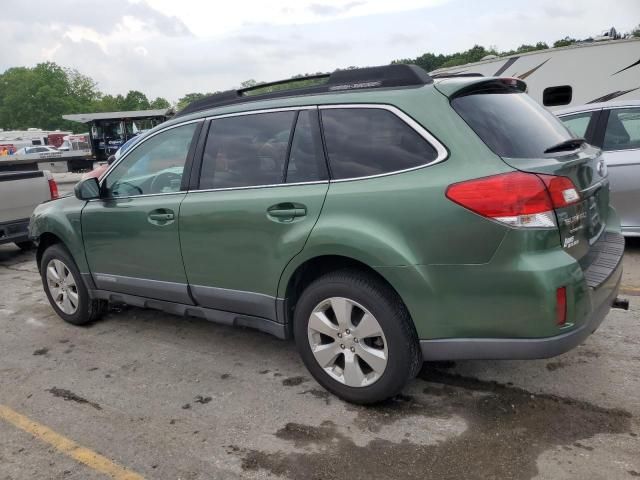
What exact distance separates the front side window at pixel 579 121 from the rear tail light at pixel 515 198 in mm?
3925

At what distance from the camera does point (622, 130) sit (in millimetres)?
5805

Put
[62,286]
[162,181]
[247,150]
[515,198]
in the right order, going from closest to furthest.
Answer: [515,198] → [247,150] → [162,181] → [62,286]

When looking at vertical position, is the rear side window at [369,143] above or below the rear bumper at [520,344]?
above

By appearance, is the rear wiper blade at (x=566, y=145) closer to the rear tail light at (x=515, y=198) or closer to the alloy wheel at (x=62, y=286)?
the rear tail light at (x=515, y=198)

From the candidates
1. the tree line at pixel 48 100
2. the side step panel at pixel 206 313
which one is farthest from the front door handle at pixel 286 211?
the tree line at pixel 48 100

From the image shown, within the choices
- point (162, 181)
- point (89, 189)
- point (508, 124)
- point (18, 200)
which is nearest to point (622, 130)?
point (508, 124)

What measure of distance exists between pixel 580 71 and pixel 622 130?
18.6ft

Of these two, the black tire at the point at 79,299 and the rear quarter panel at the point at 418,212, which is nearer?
the rear quarter panel at the point at 418,212

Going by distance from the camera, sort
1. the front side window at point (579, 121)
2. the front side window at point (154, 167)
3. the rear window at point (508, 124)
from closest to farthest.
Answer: the rear window at point (508, 124), the front side window at point (154, 167), the front side window at point (579, 121)

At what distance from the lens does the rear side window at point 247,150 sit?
330 centimetres

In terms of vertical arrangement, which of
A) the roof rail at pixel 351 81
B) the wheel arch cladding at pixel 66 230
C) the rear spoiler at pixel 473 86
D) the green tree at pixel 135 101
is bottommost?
the wheel arch cladding at pixel 66 230

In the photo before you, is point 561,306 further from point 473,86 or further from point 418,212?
point 473,86

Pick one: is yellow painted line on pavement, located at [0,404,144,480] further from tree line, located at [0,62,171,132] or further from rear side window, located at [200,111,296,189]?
tree line, located at [0,62,171,132]

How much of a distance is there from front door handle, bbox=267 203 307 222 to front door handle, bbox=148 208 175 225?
89 cm
